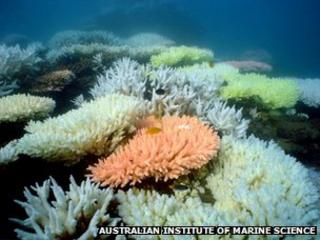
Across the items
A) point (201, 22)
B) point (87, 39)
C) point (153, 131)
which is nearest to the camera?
point (153, 131)

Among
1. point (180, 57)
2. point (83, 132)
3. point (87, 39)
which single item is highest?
point (87, 39)

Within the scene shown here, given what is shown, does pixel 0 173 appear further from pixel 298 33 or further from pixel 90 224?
pixel 298 33

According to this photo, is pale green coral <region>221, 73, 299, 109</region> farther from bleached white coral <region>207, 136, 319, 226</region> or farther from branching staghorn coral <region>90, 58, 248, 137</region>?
bleached white coral <region>207, 136, 319, 226</region>

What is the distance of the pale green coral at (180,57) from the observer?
7527 mm

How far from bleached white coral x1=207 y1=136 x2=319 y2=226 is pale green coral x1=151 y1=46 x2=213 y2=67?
165 inches

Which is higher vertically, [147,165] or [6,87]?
[6,87]

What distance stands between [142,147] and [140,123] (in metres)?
0.79

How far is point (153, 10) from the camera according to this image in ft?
88.5

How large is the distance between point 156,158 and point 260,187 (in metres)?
0.93

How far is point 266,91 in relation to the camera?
5.82 m

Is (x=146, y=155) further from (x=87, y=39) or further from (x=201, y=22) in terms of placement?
(x=201, y=22)

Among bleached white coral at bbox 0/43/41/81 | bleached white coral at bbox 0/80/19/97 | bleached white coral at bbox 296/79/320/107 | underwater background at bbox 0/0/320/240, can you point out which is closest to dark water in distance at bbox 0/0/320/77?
bleached white coral at bbox 296/79/320/107

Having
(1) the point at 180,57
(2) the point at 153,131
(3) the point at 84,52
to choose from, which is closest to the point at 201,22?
(1) the point at 180,57

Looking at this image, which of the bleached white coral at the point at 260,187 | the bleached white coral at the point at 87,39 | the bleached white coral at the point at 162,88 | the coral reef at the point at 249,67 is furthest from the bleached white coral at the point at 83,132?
the bleached white coral at the point at 87,39
